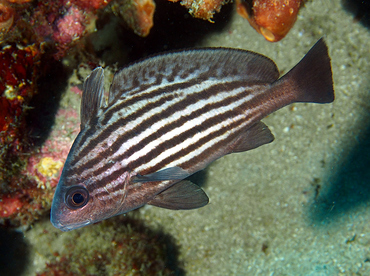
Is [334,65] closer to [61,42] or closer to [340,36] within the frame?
[340,36]

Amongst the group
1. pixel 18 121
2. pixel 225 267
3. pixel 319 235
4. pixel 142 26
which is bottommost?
pixel 225 267

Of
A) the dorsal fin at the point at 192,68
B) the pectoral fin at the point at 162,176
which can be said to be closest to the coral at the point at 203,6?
the dorsal fin at the point at 192,68

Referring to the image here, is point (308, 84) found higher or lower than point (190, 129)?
higher

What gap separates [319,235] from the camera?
4.00 metres

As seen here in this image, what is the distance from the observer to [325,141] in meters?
3.85

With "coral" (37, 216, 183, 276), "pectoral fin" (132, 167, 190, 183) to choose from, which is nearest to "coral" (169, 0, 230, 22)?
"pectoral fin" (132, 167, 190, 183)

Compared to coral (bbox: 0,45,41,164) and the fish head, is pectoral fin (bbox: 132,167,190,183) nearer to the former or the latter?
the fish head

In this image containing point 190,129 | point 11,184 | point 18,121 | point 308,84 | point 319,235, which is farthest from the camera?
point 319,235

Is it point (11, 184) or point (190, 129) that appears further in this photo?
point (11, 184)

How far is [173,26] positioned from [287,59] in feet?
5.69

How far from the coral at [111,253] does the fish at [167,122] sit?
1778 mm

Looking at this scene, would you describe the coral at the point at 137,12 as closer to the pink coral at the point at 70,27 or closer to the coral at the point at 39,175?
the pink coral at the point at 70,27

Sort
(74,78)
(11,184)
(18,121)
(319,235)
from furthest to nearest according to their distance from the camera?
1. (319,235)
2. (74,78)
3. (11,184)
4. (18,121)

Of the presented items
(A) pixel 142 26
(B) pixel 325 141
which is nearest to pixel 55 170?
(A) pixel 142 26
